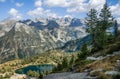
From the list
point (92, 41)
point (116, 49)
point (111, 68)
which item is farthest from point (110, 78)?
point (92, 41)

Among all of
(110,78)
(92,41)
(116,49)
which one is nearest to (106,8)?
(92,41)

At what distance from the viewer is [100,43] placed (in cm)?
8362

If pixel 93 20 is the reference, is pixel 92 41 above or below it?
below

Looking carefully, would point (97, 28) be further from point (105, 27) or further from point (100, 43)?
point (100, 43)

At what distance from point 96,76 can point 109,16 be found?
78736 millimetres

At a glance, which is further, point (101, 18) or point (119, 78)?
point (101, 18)

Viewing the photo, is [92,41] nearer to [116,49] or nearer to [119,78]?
[116,49]

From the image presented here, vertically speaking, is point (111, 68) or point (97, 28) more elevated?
point (97, 28)

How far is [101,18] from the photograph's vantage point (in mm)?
104188

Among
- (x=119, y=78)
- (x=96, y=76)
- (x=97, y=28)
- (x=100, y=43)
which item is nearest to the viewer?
(x=119, y=78)

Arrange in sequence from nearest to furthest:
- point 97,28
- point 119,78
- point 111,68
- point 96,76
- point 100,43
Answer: point 119,78, point 96,76, point 111,68, point 100,43, point 97,28

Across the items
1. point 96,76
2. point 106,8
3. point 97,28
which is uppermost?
point 106,8

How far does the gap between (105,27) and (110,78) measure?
267ft

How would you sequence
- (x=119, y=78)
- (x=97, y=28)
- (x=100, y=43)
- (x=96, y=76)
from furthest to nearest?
(x=97, y=28) → (x=100, y=43) → (x=96, y=76) → (x=119, y=78)
